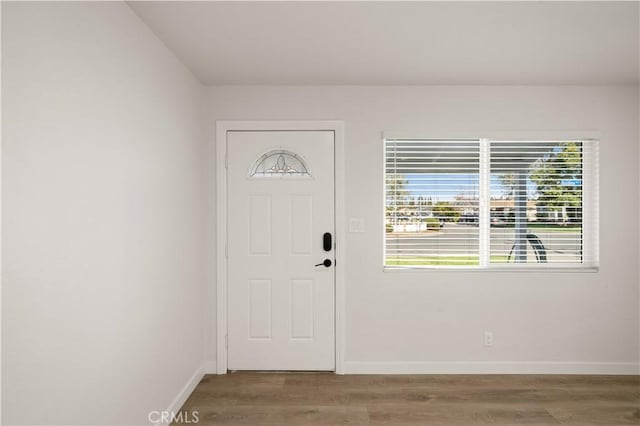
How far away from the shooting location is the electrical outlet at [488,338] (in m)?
3.26

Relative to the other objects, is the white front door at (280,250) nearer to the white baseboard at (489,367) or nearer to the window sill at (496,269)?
the white baseboard at (489,367)

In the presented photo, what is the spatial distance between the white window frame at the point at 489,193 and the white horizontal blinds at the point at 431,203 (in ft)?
0.16

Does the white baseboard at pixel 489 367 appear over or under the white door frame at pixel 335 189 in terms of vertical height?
under

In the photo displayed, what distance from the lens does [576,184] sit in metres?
3.29

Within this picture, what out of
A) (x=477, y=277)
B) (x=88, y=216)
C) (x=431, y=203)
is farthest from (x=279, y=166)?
(x=477, y=277)

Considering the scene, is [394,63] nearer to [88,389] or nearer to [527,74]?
[527,74]

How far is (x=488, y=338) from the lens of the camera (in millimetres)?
3260

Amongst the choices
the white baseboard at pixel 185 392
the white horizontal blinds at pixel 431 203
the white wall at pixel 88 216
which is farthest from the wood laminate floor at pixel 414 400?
the white horizontal blinds at pixel 431 203

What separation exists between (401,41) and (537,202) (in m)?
1.94

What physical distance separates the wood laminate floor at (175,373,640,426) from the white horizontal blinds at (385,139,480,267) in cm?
100

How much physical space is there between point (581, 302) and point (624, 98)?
5.91 ft

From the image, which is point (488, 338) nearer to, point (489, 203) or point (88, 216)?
point (489, 203)

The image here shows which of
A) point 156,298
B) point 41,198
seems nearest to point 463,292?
point 156,298

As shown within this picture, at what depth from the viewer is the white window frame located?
3.23 m
